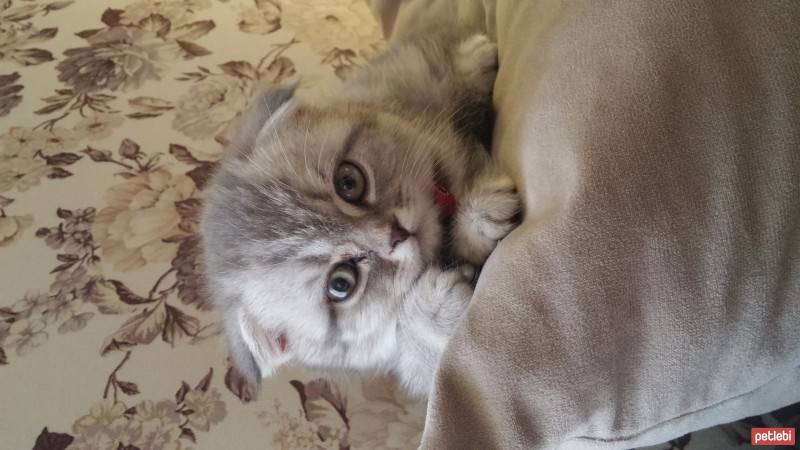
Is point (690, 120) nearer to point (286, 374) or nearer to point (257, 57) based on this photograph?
point (286, 374)

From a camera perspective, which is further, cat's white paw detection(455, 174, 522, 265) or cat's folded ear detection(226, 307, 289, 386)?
cat's folded ear detection(226, 307, 289, 386)

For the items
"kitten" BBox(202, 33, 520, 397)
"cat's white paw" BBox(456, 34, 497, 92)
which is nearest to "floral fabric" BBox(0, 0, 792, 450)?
"kitten" BBox(202, 33, 520, 397)

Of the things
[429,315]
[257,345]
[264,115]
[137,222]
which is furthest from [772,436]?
[137,222]

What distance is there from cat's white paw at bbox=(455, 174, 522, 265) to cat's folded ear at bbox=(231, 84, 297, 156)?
1.26ft

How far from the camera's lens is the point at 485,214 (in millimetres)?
738

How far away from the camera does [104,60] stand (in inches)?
67.0

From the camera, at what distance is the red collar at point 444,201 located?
0.90 metres

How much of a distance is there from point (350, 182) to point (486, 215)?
256mm

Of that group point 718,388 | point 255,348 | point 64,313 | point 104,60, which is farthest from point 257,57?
point 718,388

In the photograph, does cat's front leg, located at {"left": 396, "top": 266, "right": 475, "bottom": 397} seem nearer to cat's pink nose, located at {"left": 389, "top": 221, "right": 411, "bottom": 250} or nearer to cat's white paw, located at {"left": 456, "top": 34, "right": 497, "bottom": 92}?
cat's pink nose, located at {"left": 389, "top": 221, "right": 411, "bottom": 250}

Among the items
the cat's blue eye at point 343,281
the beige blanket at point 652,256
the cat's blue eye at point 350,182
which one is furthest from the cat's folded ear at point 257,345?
the beige blanket at point 652,256

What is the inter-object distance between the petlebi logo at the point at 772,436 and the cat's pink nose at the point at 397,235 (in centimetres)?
64

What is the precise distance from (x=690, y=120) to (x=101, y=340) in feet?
4.11

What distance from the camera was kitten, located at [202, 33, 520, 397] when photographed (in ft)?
2.79
